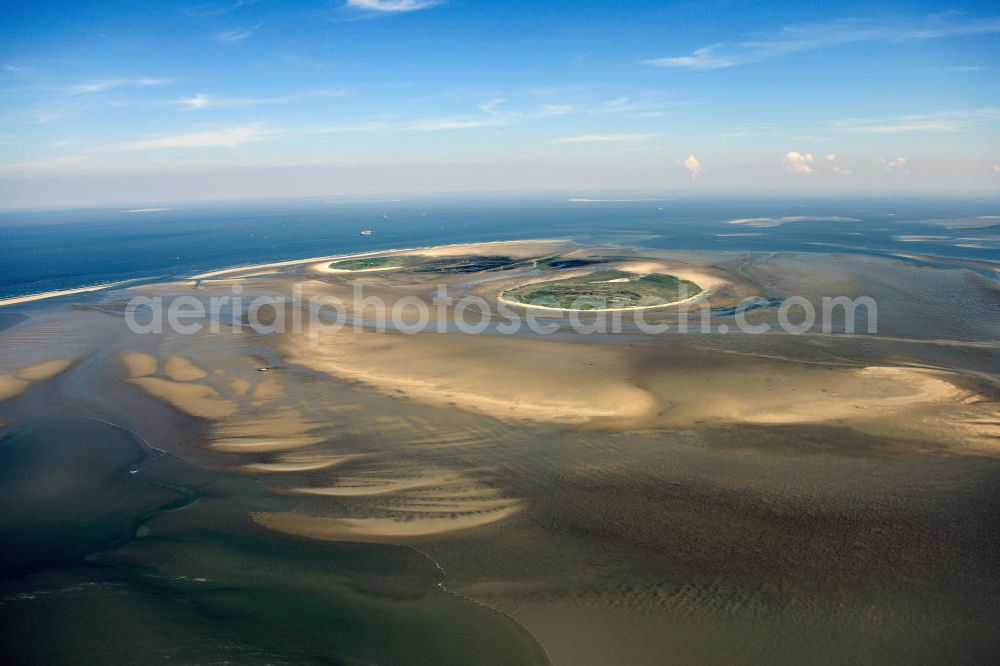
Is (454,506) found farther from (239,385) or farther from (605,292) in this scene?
(605,292)

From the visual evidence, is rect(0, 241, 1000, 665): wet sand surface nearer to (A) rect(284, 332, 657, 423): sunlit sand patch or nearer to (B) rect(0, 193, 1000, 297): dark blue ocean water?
(A) rect(284, 332, 657, 423): sunlit sand patch

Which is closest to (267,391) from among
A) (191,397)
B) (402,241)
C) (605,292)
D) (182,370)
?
(191,397)

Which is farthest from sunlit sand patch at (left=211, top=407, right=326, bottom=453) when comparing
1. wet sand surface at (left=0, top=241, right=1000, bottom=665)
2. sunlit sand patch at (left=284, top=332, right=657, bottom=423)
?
sunlit sand patch at (left=284, top=332, right=657, bottom=423)

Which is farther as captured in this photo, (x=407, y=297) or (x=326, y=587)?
(x=407, y=297)

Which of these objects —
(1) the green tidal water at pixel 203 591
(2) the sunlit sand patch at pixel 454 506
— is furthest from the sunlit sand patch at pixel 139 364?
(2) the sunlit sand patch at pixel 454 506

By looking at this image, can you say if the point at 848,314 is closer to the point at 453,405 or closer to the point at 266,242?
the point at 453,405

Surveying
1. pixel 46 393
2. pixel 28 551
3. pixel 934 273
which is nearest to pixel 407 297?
pixel 46 393
